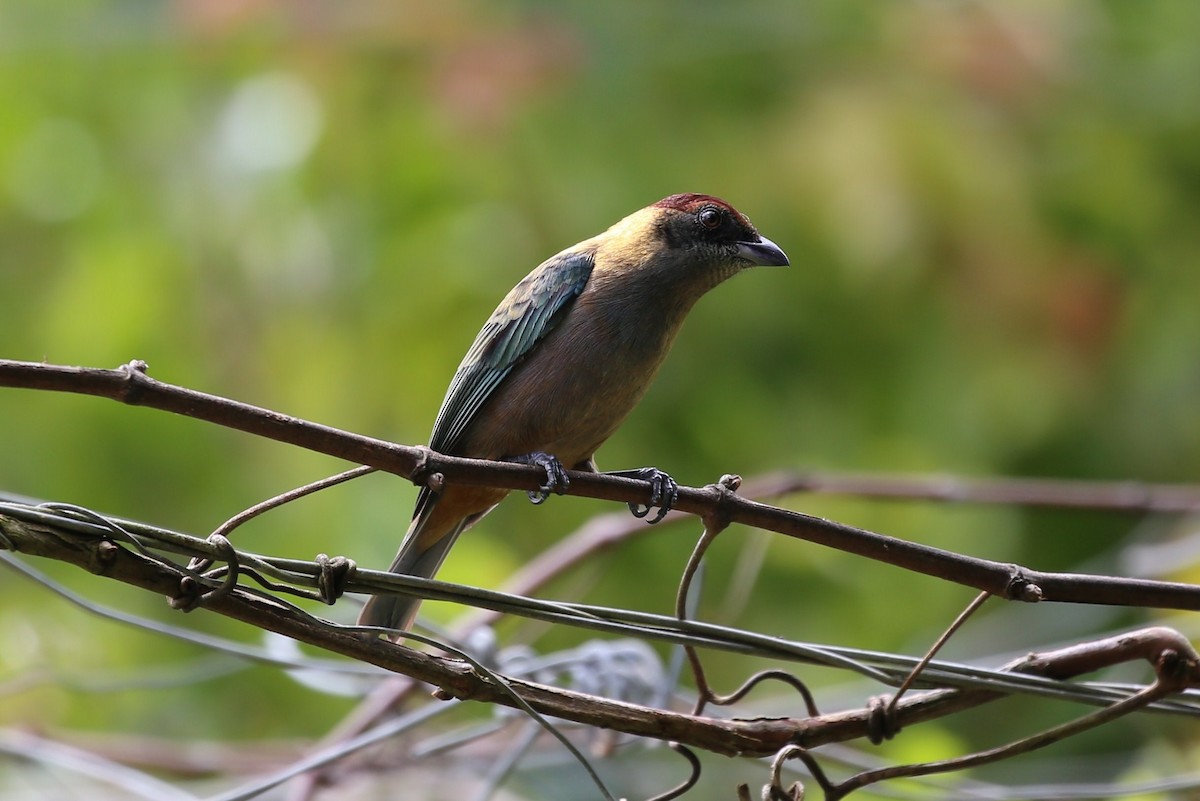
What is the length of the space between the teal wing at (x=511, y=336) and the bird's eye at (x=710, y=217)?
0.35 metres

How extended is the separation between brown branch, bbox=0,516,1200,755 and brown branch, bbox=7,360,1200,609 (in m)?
0.16

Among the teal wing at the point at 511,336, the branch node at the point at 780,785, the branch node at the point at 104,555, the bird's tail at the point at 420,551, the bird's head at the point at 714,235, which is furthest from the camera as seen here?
the bird's head at the point at 714,235

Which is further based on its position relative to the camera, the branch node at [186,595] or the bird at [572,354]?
the bird at [572,354]

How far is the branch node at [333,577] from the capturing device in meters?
1.89

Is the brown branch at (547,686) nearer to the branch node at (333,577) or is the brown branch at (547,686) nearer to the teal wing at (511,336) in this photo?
the branch node at (333,577)

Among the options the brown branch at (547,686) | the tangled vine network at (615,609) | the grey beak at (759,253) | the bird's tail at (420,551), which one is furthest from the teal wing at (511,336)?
the brown branch at (547,686)

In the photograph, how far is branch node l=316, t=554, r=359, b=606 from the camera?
1.89 m

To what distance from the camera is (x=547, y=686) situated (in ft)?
6.72

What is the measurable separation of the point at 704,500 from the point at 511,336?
4.50ft

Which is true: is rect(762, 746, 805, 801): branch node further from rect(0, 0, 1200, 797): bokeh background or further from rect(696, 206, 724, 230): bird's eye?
rect(0, 0, 1200, 797): bokeh background

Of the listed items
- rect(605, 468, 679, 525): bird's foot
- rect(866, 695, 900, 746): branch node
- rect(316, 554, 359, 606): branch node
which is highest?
rect(605, 468, 679, 525): bird's foot

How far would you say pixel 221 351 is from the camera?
5941 mm

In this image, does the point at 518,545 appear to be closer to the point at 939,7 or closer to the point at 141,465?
the point at 141,465

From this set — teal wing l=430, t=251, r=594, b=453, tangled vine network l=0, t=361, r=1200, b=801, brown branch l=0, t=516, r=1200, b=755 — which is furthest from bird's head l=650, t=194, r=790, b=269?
brown branch l=0, t=516, r=1200, b=755
